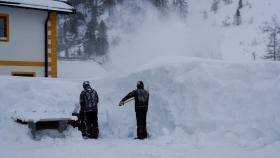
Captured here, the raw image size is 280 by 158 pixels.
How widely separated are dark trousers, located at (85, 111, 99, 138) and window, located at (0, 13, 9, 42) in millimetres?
7006

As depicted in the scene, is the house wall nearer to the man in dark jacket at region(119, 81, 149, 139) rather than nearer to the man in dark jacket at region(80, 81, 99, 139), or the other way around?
the man in dark jacket at region(80, 81, 99, 139)

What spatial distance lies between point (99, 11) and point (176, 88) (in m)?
60.3

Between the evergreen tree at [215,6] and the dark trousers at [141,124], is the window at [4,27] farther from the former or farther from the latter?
the evergreen tree at [215,6]

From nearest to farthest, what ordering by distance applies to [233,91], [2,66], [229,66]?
[233,91]
[229,66]
[2,66]

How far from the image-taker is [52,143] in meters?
9.87

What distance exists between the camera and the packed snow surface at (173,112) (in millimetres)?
9008

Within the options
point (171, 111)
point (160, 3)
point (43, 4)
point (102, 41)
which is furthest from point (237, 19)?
point (171, 111)

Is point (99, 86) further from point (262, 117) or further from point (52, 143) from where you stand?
point (262, 117)

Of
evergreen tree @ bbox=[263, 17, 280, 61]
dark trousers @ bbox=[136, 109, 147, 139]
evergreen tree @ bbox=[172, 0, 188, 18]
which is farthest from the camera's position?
evergreen tree @ bbox=[172, 0, 188, 18]

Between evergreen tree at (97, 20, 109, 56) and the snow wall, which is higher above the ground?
evergreen tree at (97, 20, 109, 56)

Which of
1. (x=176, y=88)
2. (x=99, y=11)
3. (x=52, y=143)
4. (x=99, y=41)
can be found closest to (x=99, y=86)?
(x=176, y=88)

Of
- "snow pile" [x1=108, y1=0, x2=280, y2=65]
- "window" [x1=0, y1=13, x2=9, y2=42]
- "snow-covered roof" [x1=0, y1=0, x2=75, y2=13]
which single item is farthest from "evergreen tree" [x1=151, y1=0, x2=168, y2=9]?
"window" [x1=0, y1=13, x2=9, y2=42]

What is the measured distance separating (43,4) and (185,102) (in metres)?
8.54

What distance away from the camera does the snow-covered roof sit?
16297 millimetres
